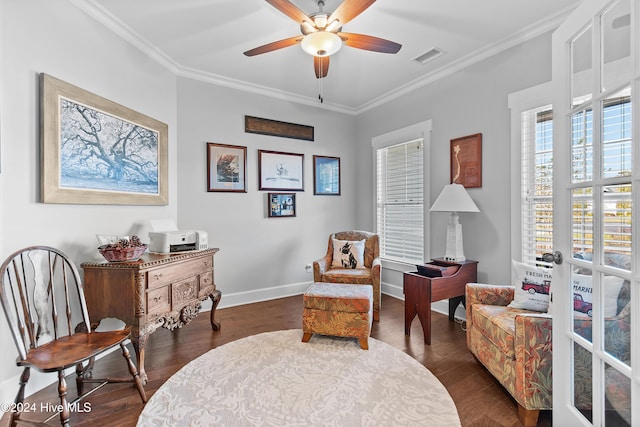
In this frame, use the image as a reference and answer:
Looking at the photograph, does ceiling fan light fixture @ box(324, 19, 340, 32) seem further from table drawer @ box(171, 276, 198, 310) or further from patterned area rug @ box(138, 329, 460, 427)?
patterned area rug @ box(138, 329, 460, 427)

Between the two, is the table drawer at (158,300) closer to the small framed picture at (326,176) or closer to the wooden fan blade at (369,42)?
the wooden fan blade at (369,42)

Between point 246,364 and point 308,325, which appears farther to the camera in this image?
point 308,325

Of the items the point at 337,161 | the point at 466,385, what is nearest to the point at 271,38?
the point at 337,161

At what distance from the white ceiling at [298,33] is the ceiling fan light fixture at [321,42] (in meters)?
0.36

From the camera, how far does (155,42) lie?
2832mm

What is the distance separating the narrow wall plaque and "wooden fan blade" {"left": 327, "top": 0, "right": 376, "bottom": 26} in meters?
2.05

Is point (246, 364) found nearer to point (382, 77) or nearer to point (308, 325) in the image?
point (308, 325)

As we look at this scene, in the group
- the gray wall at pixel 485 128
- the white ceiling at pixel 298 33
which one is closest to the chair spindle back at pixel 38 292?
the white ceiling at pixel 298 33

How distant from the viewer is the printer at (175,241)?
2.57 metres

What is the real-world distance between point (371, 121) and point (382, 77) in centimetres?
96

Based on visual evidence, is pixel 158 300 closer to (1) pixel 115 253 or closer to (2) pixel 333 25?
(1) pixel 115 253

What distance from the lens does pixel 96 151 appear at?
7.84ft

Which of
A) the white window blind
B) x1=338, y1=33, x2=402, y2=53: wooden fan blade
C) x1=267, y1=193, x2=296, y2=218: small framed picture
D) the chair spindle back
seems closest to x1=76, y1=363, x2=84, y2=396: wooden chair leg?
the chair spindle back

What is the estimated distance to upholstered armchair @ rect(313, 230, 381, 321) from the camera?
3.26 meters
